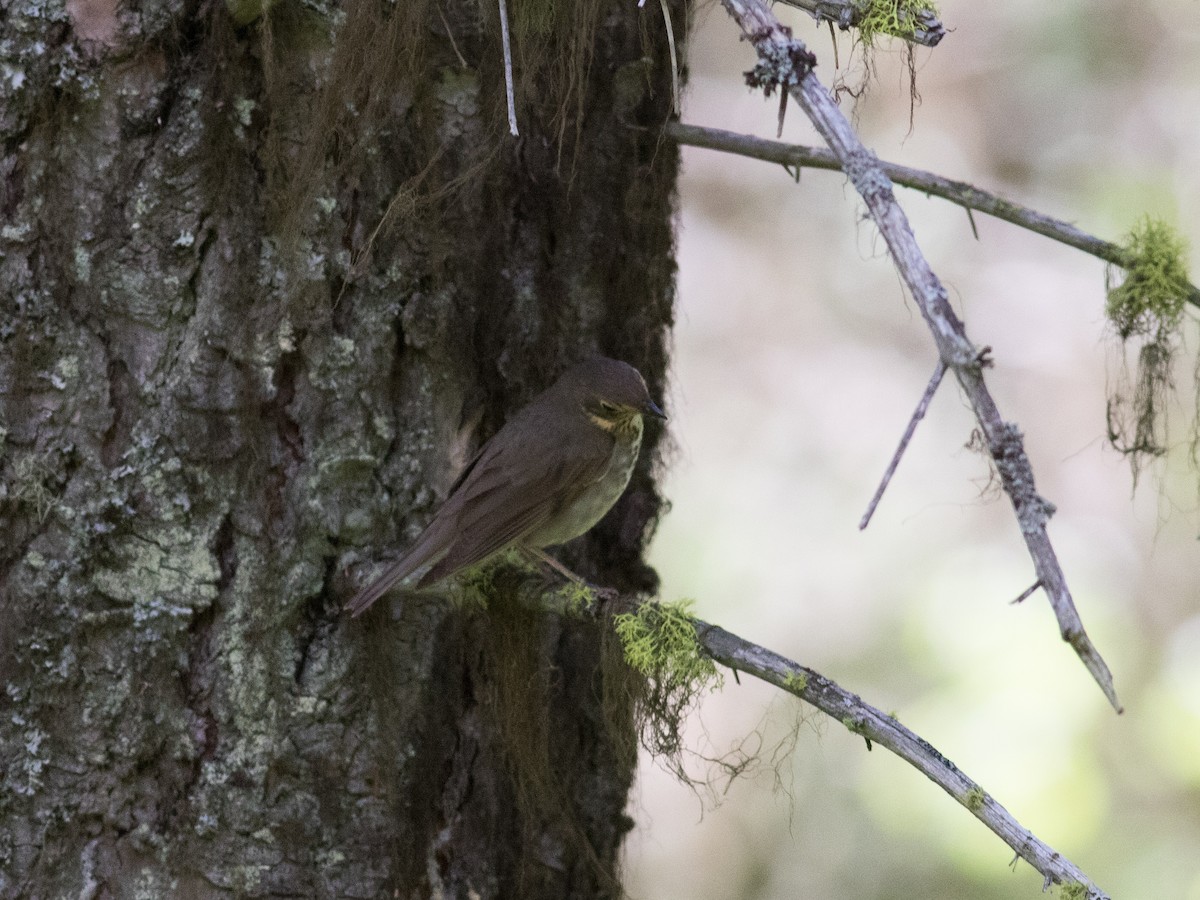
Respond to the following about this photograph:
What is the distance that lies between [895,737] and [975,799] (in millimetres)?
197

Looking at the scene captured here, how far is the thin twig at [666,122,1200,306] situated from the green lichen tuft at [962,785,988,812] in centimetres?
Result: 110

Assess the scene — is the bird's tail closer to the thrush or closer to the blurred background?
the thrush

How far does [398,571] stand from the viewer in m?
3.06

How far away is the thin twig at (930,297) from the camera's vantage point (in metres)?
1.82

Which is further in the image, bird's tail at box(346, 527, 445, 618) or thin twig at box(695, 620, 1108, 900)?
bird's tail at box(346, 527, 445, 618)

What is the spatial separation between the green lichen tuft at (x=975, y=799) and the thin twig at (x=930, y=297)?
0.38 meters

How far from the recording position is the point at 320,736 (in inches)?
121

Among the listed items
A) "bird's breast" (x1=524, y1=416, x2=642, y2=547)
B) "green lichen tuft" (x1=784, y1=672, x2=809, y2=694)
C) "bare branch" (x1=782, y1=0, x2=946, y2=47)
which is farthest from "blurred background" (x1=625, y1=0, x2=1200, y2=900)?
"bare branch" (x1=782, y1=0, x2=946, y2=47)

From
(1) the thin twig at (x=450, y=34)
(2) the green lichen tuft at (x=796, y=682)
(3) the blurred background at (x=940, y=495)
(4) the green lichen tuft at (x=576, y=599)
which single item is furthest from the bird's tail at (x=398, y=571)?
(3) the blurred background at (x=940, y=495)

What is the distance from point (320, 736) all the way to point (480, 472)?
81 centimetres

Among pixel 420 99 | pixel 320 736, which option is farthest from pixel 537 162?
pixel 320 736

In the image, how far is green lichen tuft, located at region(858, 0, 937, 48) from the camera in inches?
91.7

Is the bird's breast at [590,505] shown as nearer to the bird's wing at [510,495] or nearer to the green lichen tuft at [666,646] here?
the bird's wing at [510,495]

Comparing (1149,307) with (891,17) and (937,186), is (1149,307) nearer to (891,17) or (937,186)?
(937,186)
